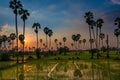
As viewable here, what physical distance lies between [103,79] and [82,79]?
246 centimetres

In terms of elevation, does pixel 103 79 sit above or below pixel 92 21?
below

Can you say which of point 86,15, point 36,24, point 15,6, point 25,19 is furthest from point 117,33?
point 15,6

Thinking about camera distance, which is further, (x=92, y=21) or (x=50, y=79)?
(x=92, y=21)

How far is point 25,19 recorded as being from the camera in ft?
456

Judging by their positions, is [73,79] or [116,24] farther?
[116,24]

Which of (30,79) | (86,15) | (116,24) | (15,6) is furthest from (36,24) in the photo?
(30,79)

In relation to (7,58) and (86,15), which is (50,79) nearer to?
(7,58)

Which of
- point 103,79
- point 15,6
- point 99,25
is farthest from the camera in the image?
point 99,25

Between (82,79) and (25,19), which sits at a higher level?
(25,19)

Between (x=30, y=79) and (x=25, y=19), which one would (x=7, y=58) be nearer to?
(x=25, y=19)

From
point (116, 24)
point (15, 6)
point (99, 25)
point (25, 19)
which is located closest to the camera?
point (15, 6)

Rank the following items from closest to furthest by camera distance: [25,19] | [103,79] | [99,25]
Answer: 1. [103,79]
2. [25,19]
3. [99,25]

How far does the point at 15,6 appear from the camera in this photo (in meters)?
123

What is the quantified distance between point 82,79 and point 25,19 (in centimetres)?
10524
